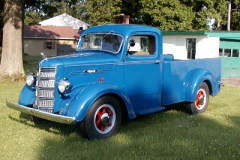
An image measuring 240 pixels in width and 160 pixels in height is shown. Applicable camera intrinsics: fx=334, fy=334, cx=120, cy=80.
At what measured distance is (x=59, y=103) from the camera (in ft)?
19.0

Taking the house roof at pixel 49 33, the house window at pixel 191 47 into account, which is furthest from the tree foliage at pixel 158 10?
the house roof at pixel 49 33

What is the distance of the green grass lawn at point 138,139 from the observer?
16.8 ft

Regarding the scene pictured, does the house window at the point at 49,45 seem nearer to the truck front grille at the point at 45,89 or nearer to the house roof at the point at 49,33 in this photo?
the house roof at the point at 49,33

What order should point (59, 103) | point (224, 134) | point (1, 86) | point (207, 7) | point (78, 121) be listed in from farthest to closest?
point (207, 7), point (1, 86), point (224, 134), point (59, 103), point (78, 121)

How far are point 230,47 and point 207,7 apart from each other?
28.3ft

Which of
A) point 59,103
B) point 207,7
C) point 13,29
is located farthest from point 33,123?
point 207,7

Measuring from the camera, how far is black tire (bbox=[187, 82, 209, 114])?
310 inches

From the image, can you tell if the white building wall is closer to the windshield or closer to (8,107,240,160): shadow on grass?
(8,107,240,160): shadow on grass

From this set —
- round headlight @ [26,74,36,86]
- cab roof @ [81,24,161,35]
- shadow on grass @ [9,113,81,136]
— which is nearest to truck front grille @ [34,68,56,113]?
round headlight @ [26,74,36,86]

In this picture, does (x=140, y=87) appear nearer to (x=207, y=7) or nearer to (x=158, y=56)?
(x=158, y=56)

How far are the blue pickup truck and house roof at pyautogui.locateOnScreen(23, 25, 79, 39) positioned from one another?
34.9 meters

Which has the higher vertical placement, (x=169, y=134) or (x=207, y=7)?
(x=207, y=7)

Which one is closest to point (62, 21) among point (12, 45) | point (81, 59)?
point (12, 45)

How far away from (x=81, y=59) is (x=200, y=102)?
348cm
